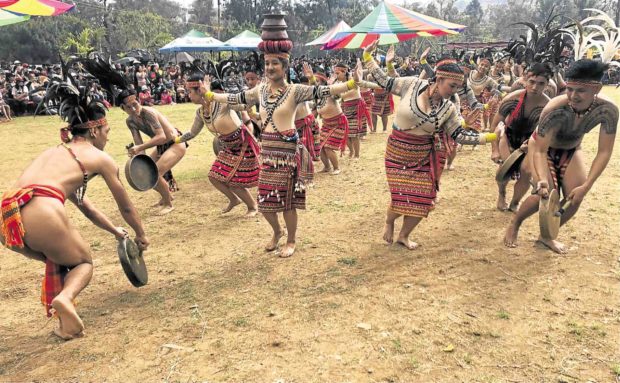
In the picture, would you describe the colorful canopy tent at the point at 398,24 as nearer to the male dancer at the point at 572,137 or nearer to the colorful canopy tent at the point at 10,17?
the male dancer at the point at 572,137

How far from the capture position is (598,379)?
9.09ft

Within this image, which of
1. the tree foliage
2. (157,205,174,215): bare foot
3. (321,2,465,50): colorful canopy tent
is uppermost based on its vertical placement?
the tree foliage

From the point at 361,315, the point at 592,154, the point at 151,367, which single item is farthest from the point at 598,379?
the point at 592,154

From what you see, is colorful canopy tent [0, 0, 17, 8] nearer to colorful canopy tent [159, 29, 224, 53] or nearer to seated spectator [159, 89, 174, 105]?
seated spectator [159, 89, 174, 105]

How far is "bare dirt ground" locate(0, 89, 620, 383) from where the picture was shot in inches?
117

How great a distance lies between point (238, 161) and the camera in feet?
19.0

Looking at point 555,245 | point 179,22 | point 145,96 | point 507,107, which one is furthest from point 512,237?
point 179,22

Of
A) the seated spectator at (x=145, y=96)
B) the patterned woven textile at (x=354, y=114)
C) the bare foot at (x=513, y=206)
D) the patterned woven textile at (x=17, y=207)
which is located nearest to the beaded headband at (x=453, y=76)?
the bare foot at (x=513, y=206)

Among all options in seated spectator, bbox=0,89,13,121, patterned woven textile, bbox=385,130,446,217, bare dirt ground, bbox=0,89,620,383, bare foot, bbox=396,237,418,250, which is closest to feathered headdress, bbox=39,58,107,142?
bare dirt ground, bbox=0,89,620,383

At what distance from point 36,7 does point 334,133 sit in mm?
6053

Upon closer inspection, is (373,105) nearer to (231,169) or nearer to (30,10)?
(231,169)

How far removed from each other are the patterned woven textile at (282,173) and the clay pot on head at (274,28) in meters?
→ 0.88

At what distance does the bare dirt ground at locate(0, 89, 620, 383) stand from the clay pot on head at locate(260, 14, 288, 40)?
2.19 metres

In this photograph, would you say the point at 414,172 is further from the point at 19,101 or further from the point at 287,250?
the point at 19,101
